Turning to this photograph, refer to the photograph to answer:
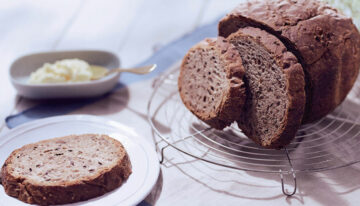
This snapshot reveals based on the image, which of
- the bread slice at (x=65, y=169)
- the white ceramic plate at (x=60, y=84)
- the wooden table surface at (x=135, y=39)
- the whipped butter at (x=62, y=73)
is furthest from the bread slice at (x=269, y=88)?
the whipped butter at (x=62, y=73)

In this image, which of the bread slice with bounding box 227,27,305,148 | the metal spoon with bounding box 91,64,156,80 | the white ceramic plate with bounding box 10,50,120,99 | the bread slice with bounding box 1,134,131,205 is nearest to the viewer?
the bread slice with bounding box 1,134,131,205

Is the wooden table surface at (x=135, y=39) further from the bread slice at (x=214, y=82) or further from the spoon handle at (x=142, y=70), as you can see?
the bread slice at (x=214, y=82)

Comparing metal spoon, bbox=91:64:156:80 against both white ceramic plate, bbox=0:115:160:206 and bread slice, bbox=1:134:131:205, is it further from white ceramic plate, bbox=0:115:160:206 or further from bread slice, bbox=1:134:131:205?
bread slice, bbox=1:134:131:205

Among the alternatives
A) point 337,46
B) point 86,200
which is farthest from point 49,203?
point 337,46

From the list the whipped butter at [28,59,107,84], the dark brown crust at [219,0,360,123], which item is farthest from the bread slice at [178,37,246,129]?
the whipped butter at [28,59,107,84]

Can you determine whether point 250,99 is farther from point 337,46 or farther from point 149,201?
point 149,201

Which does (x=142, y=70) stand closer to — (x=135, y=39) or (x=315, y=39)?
(x=135, y=39)
